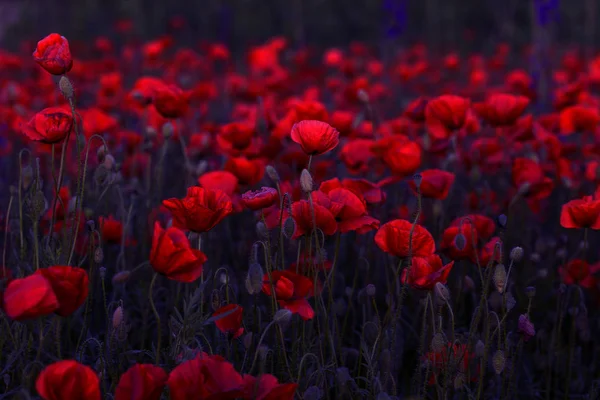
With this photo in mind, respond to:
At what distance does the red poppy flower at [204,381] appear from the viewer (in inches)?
46.1

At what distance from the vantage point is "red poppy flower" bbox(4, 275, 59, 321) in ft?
3.90

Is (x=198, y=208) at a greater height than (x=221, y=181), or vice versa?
(x=198, y=208)

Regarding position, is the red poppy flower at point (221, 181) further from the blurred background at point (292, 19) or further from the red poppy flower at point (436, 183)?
the blurred background at point (292, 19)

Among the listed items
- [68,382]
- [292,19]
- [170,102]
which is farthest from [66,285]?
[292,19]

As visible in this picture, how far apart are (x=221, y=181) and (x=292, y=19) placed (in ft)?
35.7

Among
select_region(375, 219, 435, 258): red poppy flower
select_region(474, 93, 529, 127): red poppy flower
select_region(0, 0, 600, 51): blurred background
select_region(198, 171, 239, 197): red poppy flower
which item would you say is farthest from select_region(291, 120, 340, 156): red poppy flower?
select_region(0, 0, 600, 51): blurred background

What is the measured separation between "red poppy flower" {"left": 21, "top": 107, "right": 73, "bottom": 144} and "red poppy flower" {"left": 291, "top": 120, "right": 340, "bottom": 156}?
0.52 meters

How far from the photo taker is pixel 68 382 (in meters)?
1.14

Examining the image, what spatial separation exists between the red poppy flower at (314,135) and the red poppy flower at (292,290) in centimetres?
31

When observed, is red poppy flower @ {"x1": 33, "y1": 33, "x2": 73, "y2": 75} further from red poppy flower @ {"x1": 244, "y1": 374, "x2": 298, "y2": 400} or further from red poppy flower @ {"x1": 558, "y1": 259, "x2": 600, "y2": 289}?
red poppy flower @ {"x1": 558, "y1": 259, "x2": 600, "y2": 289}

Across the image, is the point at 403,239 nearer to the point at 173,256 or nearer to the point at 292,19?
the point at 173,256

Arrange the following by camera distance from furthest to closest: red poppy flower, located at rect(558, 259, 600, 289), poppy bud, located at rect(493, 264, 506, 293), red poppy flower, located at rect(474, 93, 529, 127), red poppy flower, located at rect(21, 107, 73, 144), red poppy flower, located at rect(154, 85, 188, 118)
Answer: red poppy flower, located at rect(474, 93, 529, 127) < red poppy flower, located at rect(154, 85, 188, 118) < red poppy flower, located at rect(558, 259, 600, 289) < red poppy flower, located at rect(21, 107, 73, 144) < poppy bud, located at rect(493, 264, 506, 293)

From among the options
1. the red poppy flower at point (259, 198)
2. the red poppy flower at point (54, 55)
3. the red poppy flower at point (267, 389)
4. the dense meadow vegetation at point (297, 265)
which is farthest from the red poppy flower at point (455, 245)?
the red poppy flower at point (54, 55)

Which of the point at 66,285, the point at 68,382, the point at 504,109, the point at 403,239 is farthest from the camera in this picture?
the point at 504,109
